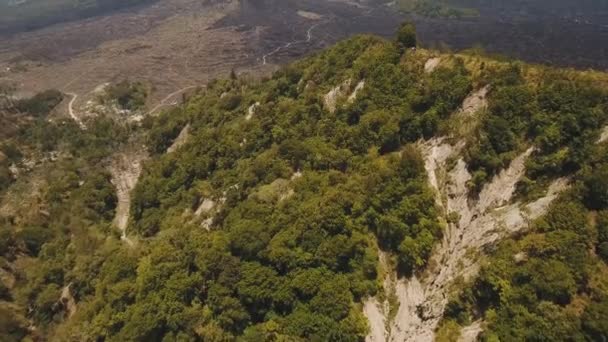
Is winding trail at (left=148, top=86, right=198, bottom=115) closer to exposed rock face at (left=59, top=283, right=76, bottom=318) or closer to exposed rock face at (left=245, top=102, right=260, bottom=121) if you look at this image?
exposed rock face at (left=245, top=102, right=260, bottom=121)

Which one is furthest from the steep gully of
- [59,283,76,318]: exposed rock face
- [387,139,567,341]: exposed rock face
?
[59,283,76,318]: exposed rock face

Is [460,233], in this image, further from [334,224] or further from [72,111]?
[72,111]

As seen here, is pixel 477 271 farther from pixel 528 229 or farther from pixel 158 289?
pixel 158 289

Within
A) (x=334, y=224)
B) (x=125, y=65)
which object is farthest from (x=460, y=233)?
(x=125, y=65)

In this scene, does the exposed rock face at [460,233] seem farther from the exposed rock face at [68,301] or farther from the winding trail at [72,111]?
the winding trail at [72,111]

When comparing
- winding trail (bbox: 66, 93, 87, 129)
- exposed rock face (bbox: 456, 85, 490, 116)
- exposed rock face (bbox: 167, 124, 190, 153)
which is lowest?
winding trail (bbox: 66, 93, 87, 129)

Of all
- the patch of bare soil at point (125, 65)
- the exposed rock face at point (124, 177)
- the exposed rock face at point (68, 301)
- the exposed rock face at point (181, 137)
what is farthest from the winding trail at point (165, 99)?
the exposed rock face at point (68, 301)
